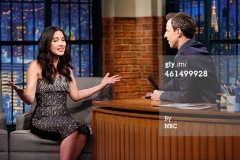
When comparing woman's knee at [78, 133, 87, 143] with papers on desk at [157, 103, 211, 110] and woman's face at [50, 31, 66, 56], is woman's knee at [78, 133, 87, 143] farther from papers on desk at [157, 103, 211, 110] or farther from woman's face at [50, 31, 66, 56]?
papers on desk at [157, 103, 211, 110]

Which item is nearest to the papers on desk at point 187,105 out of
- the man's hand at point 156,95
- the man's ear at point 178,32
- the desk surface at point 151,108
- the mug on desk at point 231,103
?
the desk surface at point 151,108

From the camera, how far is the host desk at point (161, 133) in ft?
12.9

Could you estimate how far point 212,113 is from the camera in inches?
156

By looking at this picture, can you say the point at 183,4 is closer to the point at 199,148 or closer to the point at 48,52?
the point at 48,52

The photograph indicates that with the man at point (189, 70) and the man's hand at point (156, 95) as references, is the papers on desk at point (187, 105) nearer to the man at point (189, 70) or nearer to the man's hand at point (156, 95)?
the man at point (189, 70)

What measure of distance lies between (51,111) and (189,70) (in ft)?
4.75

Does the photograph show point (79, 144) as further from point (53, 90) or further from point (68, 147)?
point (53, 90)

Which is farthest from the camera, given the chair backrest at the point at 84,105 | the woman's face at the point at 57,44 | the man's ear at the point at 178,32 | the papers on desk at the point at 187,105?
the chair backrest at the point at 84,105

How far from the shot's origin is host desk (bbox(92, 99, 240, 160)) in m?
3.92

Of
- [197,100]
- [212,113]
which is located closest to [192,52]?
[197,100]

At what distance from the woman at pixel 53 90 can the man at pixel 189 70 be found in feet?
2.69

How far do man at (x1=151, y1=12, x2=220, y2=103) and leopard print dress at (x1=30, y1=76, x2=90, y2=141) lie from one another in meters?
0.92

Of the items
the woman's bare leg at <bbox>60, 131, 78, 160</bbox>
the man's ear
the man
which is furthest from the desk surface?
the man's ear

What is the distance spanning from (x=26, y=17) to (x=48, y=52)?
7.90 ft
